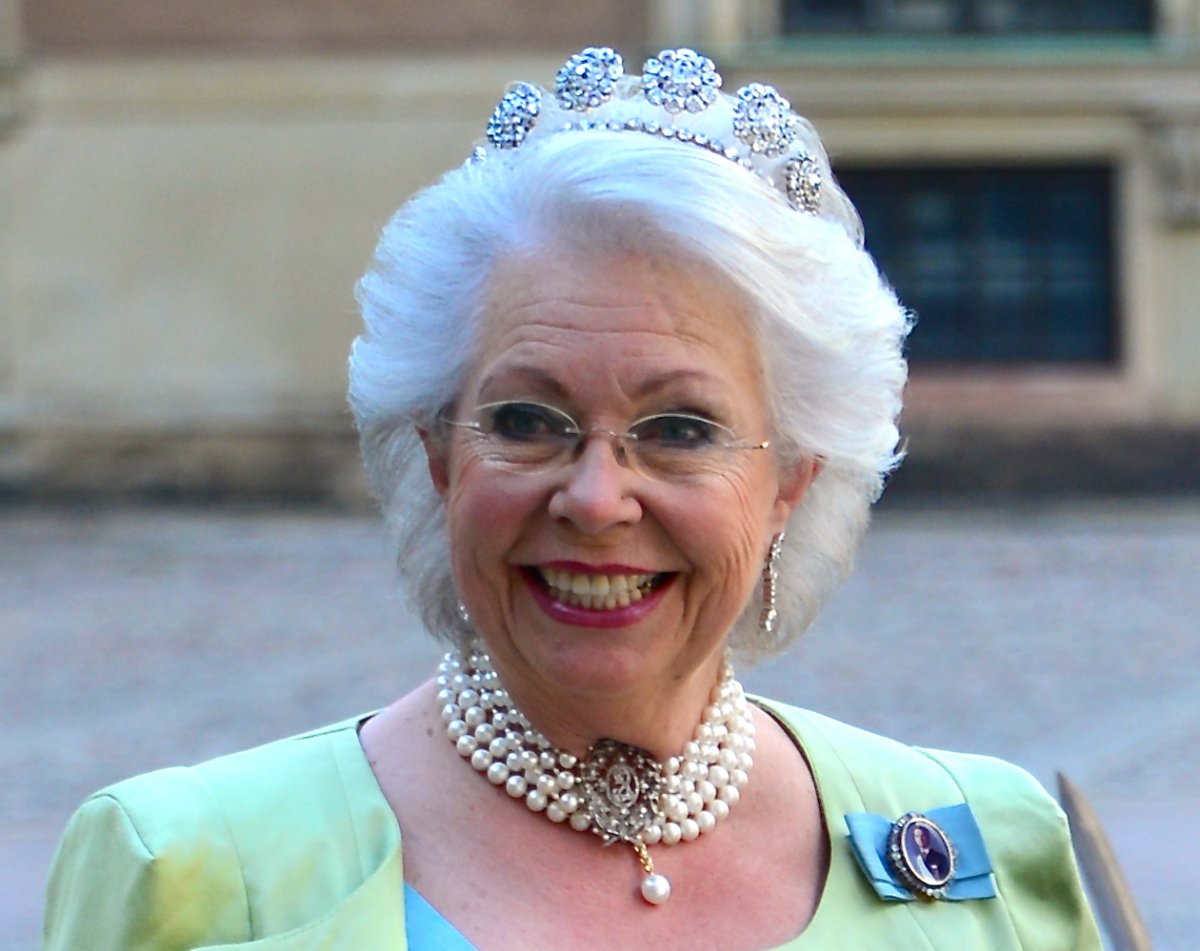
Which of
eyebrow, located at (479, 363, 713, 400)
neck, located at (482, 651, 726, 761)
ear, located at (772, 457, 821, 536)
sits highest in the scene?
eyebrow, located at (479, 363, 713, 400)

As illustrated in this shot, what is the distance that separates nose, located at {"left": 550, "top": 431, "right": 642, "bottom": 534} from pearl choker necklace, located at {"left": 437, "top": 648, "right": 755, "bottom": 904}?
0.92ft

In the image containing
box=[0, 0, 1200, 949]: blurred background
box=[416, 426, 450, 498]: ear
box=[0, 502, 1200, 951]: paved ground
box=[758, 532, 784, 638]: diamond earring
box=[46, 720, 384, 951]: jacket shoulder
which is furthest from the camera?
box=[0, 0, 1200, 949]: blurred background

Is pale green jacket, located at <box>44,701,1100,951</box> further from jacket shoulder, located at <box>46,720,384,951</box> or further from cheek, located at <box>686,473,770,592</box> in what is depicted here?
cheek, located at <box>686,473,770,592</box>

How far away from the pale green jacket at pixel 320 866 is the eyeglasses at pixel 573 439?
39 cm

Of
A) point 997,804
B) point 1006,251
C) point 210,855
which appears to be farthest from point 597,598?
point 1006,251

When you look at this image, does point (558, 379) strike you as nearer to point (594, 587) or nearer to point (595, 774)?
point (594, 587)

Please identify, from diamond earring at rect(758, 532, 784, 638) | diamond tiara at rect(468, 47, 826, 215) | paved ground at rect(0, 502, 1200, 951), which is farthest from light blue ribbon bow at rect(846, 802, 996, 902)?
paved ground at rect(0, 502, 1200, 951)

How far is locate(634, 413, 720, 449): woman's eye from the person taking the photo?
6.69ft

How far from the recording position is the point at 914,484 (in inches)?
493

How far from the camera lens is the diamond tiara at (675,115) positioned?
6.98 feet

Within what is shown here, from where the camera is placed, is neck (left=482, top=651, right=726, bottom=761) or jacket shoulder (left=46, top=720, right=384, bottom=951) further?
neck (left=482, top=651, right=726, bottom=761)

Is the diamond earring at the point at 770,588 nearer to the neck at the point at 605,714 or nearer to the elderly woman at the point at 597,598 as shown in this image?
the elderly woman at the point at 597,598

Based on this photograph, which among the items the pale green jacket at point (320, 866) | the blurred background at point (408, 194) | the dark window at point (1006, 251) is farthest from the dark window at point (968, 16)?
the pale green jacket at point (320, 866)

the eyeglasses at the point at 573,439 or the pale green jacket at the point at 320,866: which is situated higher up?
the eyeglasses at the point at 573,439
